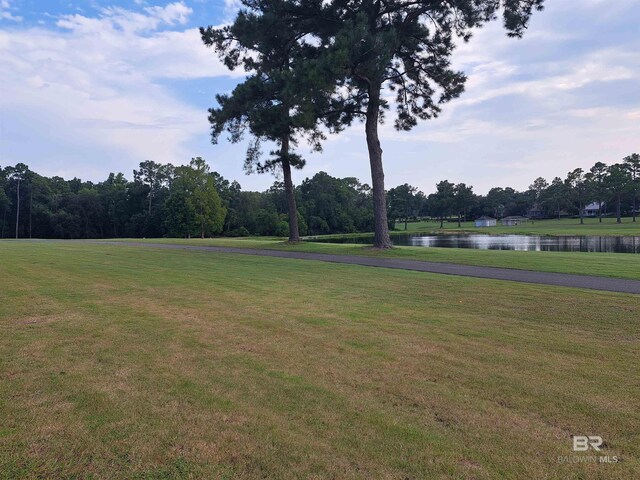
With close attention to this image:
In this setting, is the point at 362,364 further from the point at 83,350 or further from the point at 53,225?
the point at 53,225

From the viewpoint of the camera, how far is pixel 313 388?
13.1 ft

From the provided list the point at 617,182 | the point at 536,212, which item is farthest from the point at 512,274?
the point at 536,212

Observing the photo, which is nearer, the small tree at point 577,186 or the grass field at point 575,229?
the grass field at point 575,229

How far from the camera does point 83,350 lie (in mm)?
5020

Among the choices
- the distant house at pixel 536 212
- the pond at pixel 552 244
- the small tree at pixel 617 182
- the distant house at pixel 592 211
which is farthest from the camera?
the distant house at pixel 536 212

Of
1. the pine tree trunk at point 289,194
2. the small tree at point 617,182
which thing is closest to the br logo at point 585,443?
the pine tree trunk at point 289,194

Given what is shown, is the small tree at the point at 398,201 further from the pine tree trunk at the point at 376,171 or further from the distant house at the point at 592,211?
the pine tree trunk at the point at 376,171

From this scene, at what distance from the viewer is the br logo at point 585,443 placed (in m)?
3.06

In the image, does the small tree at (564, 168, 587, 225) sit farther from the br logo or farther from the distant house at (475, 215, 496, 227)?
the br logo

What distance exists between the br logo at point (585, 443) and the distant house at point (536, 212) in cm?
12629

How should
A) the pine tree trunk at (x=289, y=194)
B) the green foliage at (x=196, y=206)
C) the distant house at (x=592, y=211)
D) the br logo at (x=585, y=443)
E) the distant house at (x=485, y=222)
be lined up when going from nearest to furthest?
the br logo at (x=585, y=443) → the pine tree trunk at (x=289, y=194) → the green foliage at (x=196, y=206) → the distant house at (x=485, y=222) → the distant house at (x=592, y=211)

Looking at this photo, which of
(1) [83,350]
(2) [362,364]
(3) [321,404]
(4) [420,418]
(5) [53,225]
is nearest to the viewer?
(4) [420,418]

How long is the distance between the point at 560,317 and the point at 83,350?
278 inches

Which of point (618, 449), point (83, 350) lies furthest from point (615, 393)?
point (83, 350)
